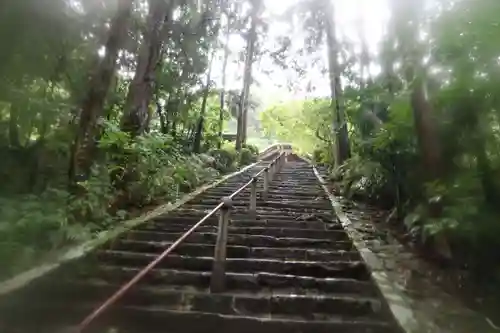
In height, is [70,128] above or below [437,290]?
above

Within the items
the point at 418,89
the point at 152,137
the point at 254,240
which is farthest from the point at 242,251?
the point at 152,137

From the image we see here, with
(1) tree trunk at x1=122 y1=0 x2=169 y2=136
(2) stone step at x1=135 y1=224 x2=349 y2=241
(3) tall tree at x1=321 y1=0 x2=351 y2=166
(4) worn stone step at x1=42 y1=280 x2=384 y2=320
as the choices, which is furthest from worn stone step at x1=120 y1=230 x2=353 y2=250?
(3) tall tree at x1=321 y1=0 x2=351 y2=166

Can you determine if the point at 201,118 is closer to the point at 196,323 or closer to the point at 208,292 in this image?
the point at 208,292

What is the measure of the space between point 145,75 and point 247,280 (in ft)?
21.4

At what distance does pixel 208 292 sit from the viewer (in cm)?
481

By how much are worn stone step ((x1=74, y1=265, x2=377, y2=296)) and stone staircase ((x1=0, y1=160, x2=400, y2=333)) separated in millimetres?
10

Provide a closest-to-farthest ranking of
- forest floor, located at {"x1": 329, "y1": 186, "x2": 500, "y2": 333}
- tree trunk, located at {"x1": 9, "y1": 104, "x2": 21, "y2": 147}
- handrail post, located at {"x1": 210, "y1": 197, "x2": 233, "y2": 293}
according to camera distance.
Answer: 1. forest floor, located at {"x1": 329, "y1": 186, "x2": 500, "y2": 333}
2. handrail post, located at {"x1": 210, "y1": 197, "x2": 233, "y2": 293}
3. tree trunk, located at {"x1": 9, "y1": 104, "x2": 21, "y2": 147}

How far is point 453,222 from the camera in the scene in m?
4.32

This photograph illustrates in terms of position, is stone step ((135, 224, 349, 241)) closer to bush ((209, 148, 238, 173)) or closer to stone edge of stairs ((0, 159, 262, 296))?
stone edge of stairs ((0, 159, 262, 296))

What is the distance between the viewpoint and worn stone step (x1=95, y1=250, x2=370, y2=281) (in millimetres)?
5406

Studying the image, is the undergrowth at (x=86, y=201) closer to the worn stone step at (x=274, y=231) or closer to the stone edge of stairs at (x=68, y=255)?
the stone edge of stairs at (x=68, y=255)

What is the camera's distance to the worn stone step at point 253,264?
5406mm

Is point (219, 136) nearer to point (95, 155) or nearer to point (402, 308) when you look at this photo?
point (95, 155)

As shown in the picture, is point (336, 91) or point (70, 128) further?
point (336, 91)
